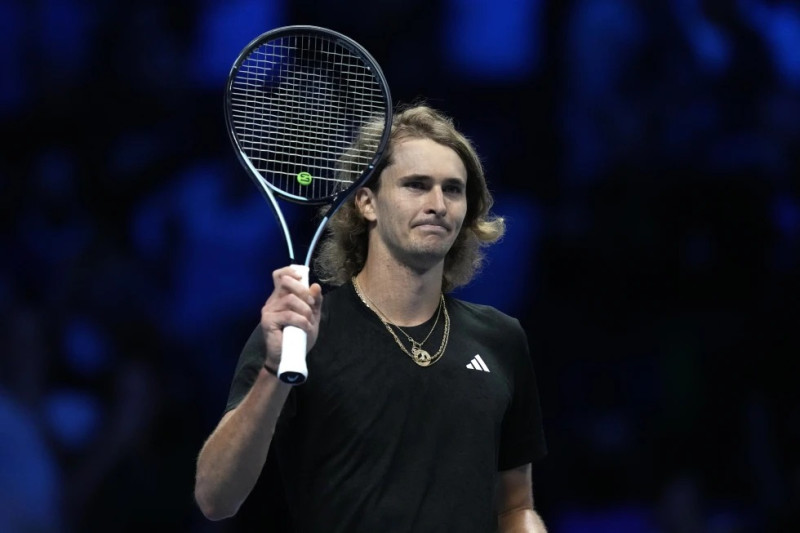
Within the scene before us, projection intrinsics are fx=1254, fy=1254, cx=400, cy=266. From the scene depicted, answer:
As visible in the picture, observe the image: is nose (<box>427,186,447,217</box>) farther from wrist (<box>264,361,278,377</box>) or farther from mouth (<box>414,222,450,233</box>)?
wrist (<box>264,361,278,377</box>)

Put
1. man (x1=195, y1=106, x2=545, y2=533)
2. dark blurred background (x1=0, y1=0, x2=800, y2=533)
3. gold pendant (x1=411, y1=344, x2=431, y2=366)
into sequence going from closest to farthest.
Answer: man (x1=195, y1=106, x2=545, y2=533)
gold pendant (x1=411, y1=344, x2=431, y2=366)
dark blurred background (x1=0, y1=0, x2=800, y2=533)

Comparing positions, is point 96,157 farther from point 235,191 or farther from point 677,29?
point 677,29

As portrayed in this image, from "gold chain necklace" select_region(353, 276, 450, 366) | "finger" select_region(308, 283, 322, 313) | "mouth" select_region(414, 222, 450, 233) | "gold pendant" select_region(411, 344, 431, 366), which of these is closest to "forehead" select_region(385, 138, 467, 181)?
"mouth" select_region(414, 222, 450, 233)

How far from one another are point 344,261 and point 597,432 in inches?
68.6

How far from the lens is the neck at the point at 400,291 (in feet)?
8.66

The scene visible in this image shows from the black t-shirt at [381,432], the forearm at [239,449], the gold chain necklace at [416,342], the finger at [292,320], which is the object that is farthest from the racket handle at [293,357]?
the gold chain necklace at [416,342]

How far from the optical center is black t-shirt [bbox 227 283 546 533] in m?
2.40

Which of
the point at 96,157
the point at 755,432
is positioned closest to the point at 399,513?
the point at 96,157

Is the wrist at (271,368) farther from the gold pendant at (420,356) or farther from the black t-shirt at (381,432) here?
the gold pendant at (420,356)

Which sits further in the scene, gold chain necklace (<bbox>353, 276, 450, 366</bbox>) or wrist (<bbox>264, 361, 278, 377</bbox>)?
gold chain necklace (<bbox>353, 276, 450, 366</bbox>)

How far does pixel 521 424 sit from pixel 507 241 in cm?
169

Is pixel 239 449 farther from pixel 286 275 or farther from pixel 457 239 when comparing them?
pixel 457 239

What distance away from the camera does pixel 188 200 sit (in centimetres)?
413

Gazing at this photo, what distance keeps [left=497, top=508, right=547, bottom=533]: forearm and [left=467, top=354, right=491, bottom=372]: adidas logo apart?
33 centimetres
